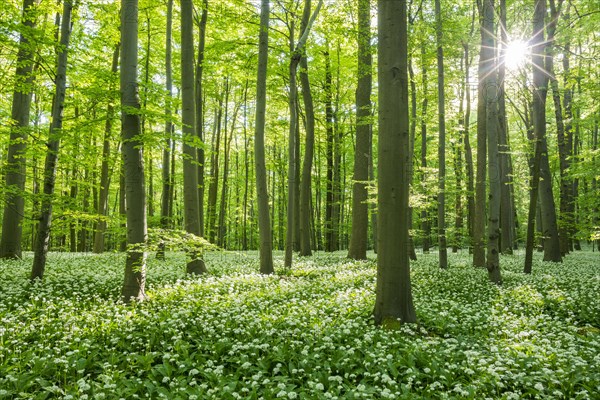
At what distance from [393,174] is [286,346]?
3.36 meters

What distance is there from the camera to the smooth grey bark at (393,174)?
6.75 meters

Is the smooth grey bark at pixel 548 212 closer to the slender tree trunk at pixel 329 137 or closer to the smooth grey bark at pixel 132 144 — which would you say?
the slender tree trunk at pixel 329 137

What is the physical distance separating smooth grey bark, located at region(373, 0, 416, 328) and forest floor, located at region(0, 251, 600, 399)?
558 mm

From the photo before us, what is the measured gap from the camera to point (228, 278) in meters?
10.9

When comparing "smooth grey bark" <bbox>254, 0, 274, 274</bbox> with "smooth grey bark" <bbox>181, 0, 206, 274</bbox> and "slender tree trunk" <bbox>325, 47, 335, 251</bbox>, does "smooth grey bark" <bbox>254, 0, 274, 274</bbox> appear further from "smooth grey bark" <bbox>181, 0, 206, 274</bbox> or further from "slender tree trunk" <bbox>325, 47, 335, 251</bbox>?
"slender tree trunk" <bbox>325, 47, 335, 251</bbox>

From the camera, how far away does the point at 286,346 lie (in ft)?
18.9

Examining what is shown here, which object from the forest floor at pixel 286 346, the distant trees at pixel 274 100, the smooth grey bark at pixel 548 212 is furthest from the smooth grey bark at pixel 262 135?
the smooth grey bark at pixel 548 212

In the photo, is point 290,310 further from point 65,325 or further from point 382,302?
point 65,325

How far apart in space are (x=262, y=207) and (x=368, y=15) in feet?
31.4

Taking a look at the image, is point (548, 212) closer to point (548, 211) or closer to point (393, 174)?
point (548, 211)

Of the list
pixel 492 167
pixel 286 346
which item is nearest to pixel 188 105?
pixel 286 346

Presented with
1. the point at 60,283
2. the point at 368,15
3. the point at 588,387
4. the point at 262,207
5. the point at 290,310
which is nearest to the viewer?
the point at 588,387

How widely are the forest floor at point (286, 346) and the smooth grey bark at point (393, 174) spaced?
0.56 meters

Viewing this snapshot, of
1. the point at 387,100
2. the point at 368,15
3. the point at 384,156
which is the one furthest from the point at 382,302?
the point at 368,15
